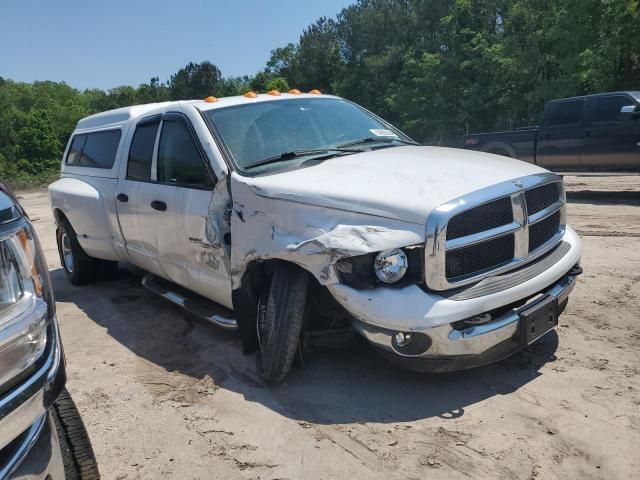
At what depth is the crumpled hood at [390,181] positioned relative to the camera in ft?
10.1

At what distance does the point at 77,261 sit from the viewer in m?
6.48

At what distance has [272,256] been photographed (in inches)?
134

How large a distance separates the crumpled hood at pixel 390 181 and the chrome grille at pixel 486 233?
8cm

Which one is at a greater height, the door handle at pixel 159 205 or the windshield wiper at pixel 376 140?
the windshield wiper at pixel 376 140

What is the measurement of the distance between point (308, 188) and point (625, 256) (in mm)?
4281

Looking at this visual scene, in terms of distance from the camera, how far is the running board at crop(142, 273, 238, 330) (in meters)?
4.05

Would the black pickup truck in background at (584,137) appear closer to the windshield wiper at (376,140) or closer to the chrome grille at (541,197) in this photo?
the windshield wiper at (376,140)

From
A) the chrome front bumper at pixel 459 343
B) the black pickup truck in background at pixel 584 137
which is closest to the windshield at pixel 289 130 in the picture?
the chrome front bumper at pixel 459 343

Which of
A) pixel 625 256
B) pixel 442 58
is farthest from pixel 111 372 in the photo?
pixel 442 58


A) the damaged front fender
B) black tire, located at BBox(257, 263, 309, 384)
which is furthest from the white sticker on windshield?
black tire, located at BBox(257, 263, 309, 384)

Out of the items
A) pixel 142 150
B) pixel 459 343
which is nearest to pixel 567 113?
pixel 142 150

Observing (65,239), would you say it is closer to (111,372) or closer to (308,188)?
(111,372)

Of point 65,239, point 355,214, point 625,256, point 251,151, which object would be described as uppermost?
point 251,151

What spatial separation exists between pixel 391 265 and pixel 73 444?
5.68ft
